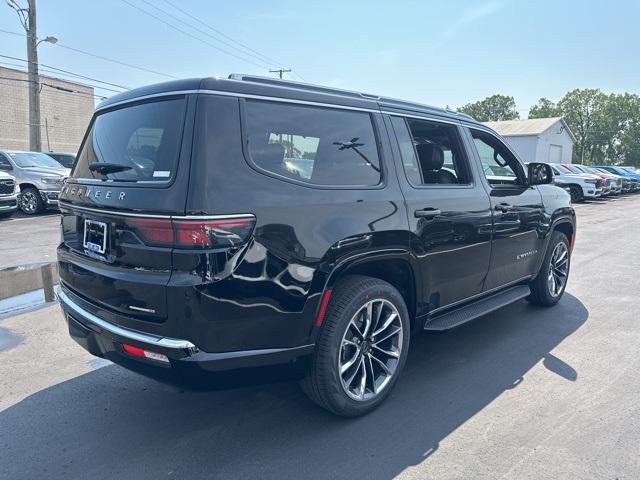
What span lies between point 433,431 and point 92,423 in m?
2.12

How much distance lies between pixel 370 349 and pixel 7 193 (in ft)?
41.3

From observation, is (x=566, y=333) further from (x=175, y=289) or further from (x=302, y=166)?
(x=175, y=289)

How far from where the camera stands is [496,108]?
118375 millimetres

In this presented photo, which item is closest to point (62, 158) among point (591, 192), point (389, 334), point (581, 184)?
point (389, 334)

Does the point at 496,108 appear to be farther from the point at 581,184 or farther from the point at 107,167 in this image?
the point at 107,167

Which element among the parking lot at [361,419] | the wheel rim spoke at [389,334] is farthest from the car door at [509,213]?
the wheel rim spoke at [389,334]

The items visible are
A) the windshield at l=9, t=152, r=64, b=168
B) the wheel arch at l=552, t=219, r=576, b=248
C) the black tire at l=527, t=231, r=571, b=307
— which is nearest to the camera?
the black tire at l=527, t=231, r=571, b=307

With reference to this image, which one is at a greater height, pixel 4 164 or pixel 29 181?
pixel 4 164

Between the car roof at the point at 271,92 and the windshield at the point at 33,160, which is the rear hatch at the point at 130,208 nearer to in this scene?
the car roof at the point at 271,92

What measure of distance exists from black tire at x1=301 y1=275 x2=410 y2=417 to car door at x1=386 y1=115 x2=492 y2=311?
49cm

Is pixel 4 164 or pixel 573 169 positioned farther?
pixel 573 169

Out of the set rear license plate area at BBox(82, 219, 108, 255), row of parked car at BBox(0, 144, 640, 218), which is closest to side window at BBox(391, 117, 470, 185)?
rear license plate area at BBox(82, 219, 108, 255)

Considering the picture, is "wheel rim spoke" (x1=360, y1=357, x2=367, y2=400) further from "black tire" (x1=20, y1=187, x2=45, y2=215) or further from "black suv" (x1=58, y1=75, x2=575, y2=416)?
"black tire" (x1=20, y1=187, x2=45, y2=215)

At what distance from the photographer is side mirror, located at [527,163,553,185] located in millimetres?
4570
